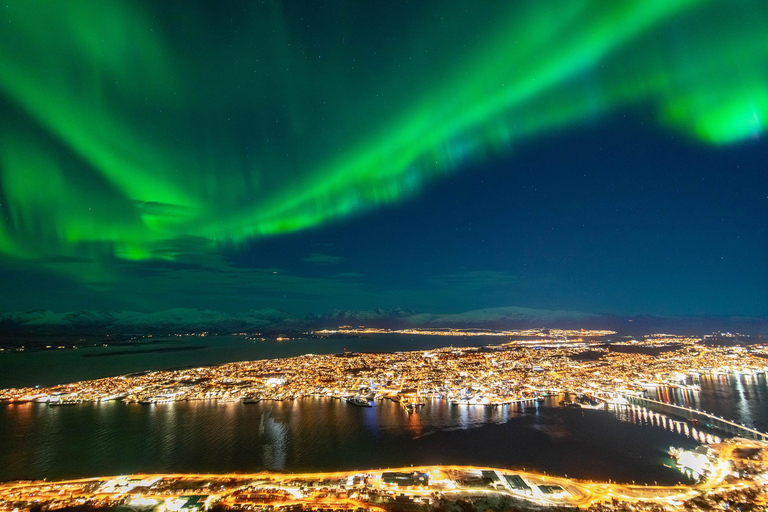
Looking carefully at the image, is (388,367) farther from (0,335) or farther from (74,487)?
(0,335)

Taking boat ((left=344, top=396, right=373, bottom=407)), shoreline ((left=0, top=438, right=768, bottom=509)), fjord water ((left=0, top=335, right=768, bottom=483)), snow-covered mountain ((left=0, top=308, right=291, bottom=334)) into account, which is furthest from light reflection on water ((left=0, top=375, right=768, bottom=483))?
snow-covered mountain ((left=0, top=308, right=291, bottom=334))

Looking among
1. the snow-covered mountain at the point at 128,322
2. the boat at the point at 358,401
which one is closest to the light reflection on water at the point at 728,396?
the boat at the point at 358,401

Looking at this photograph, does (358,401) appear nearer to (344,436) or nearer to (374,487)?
(344,436)

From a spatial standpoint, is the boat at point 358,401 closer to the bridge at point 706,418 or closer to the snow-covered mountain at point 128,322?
the bridge at point 706,418

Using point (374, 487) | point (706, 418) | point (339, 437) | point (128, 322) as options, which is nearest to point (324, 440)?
point (339, 437)

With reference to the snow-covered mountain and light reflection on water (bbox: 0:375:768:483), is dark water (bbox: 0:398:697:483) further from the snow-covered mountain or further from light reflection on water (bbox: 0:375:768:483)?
the snow-covered mountain
